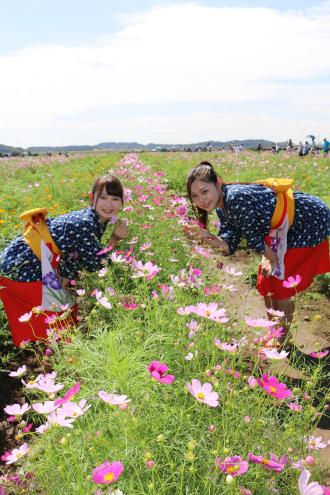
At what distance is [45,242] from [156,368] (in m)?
1.72

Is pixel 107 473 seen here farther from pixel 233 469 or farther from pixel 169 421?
pixel 169 421

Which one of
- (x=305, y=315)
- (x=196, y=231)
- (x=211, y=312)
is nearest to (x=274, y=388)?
(x=211, y=312)

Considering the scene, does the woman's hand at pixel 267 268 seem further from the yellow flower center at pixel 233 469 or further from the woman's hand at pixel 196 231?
the yellow flower center at pixel 233 469

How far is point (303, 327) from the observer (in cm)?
345

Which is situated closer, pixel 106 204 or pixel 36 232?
pixel 36 232

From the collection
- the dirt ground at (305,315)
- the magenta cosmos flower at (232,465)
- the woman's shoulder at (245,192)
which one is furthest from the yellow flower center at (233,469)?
the woman's shoulder at (245,192)

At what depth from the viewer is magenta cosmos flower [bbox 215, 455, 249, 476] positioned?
3.62ft

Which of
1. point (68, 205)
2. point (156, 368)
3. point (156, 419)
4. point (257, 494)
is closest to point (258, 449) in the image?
point (257, 494)

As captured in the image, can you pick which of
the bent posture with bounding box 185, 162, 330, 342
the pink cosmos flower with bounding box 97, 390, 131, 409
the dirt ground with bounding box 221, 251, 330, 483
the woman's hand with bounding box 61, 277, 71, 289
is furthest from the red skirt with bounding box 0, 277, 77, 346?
the pink cosmos flower with bounding box 97, 390, 131, 409

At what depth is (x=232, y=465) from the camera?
3.70 feet

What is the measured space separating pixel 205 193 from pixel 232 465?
5.84ft

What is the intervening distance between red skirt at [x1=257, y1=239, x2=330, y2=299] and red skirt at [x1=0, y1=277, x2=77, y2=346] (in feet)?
4.62

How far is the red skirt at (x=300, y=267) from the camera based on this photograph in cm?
294

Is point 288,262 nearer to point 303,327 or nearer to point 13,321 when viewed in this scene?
point 303,327
